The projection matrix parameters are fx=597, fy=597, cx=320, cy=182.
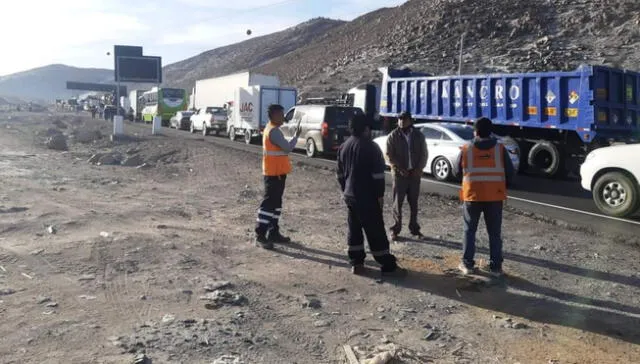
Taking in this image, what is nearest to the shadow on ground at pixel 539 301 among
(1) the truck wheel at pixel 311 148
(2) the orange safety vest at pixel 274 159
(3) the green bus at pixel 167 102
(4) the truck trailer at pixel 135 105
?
(2) the orange safety vest at pixel 274 159

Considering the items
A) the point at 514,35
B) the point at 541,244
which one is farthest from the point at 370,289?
the point at 514,35

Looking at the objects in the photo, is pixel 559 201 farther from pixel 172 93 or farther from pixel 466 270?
pixel 172 93

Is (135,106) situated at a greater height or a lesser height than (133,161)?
greater

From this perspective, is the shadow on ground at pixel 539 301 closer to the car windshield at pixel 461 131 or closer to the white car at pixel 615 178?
the white car at pixel 615 178

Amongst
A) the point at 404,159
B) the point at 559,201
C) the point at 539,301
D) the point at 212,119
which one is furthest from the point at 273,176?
the point at 212,119

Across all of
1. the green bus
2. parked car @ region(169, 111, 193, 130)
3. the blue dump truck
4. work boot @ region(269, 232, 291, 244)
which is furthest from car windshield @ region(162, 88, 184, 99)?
work boot @ region(269, 232, 291, 244)

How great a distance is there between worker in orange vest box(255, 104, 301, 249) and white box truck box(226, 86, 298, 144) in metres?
17.9

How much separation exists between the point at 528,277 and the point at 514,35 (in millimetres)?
43630

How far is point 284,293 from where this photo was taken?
5660mm

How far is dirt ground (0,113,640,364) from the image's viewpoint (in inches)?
173

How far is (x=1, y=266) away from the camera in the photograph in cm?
630

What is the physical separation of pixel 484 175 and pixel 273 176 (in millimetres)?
2579

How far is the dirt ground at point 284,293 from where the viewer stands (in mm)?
4391

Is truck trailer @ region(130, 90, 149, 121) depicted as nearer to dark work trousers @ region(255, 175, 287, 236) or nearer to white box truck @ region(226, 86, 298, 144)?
white box truck @ region(226, 86, 298, 144)
